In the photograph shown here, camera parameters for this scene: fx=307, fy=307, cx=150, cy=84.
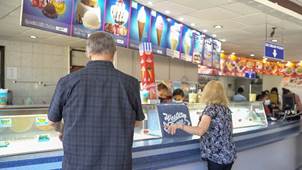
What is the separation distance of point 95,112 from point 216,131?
54.7 inches

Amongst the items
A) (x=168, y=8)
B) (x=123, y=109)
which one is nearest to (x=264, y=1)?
(x=168, y=8)

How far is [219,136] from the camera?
2750 millimetres

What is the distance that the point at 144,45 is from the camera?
3352mm

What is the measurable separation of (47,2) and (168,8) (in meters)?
2.77

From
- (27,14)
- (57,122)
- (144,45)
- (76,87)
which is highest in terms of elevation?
(27,14)

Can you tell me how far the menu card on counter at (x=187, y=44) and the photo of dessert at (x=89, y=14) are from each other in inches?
105

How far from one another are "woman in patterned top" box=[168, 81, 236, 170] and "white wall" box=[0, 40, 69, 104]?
6814 millimetres

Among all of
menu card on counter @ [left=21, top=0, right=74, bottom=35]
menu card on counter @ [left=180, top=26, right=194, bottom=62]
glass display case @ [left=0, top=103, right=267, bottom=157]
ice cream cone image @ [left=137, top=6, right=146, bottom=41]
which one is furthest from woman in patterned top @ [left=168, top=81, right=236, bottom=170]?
menu card on counter @ [left=180, top=26, right=194, bottom=62]

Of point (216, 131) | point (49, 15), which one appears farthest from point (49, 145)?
point (49, 15)

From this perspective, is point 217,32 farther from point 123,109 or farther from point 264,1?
point 123,109

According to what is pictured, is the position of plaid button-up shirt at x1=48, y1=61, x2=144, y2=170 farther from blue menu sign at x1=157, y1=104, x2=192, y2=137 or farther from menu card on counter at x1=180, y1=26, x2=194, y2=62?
menu card on counter at x1=180, y1=26, x2=194, y2=62

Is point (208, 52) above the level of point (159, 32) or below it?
below

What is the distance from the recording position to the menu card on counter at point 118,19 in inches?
171

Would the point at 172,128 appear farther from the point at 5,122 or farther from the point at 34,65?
the point at 34,65
